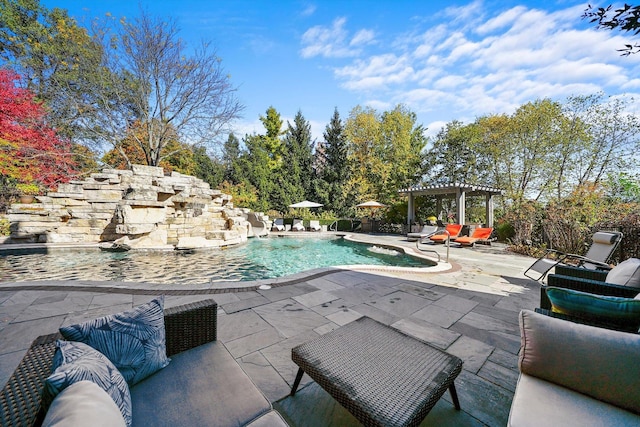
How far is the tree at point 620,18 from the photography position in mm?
2043

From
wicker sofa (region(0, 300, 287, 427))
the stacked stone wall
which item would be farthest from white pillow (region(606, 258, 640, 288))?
the stacked stone wall

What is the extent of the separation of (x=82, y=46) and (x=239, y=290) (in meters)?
16.9

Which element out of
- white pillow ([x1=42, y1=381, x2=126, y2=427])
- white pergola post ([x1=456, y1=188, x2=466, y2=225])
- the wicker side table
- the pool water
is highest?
white pergola post ([x1=456, y1=188, x2=466, y2=225])

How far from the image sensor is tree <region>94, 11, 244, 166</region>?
11930 mm

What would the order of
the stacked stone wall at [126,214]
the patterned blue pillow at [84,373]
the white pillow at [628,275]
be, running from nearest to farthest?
the patterned blue pillow at [84,373] → the white pillow at [628,275] → the stacked stone wall at [126,214]

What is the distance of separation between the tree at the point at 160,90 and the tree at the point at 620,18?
46.5 ft

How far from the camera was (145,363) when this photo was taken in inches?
49.3

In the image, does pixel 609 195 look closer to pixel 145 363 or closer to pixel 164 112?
pixel 145 363

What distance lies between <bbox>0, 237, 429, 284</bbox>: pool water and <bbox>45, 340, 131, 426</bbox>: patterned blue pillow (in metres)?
4.01

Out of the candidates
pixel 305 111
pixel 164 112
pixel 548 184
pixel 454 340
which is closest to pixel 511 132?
pixel 548 184

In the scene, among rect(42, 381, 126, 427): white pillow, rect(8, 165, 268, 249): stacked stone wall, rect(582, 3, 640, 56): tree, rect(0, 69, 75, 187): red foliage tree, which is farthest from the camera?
rect(0, 69, 75, 187): red foliage tree

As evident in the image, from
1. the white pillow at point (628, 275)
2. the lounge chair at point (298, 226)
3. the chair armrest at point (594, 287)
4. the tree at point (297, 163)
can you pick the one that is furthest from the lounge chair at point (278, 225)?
the white pillow at point (628, 275)

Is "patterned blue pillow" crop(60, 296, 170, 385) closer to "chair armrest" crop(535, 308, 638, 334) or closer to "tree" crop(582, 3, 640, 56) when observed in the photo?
"chair armrest" crop(535, 308, 638, 334)

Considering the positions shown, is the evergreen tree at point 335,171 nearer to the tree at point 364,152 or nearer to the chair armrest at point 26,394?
the tree at point 364,152
